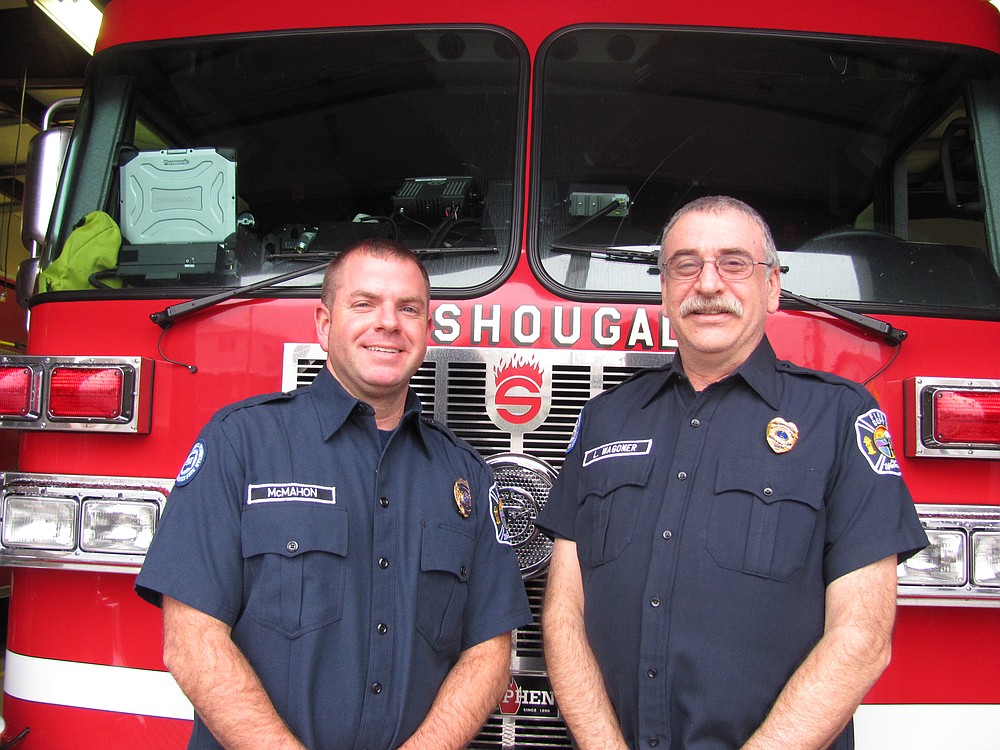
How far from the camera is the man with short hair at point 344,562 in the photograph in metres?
1.72

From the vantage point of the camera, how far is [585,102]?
8.57 feet

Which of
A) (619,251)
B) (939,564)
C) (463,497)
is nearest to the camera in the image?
(463,497)

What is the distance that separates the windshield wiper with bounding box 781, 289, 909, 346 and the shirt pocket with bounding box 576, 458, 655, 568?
28.9 inches

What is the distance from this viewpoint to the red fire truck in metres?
2.29

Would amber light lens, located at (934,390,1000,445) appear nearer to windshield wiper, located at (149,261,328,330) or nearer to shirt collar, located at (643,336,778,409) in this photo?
shirt collar, located at (643,336,778,409)

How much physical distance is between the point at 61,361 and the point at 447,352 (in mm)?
987

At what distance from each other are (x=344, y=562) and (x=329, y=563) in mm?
29

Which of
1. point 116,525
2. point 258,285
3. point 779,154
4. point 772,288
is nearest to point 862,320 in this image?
point 772,288

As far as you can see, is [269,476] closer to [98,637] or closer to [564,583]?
[564,583]

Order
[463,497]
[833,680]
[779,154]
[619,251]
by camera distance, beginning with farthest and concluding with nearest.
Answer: [779,154] → [619,251] → [463,497] → [833,680]

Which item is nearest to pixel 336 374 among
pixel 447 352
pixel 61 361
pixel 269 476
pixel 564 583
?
pixel 269 476

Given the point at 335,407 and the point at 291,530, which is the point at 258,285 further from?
the point at 291,530

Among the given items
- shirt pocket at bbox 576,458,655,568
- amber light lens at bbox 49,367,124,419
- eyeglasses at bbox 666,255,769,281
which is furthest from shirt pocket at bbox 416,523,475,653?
amber light lens at bbox 49,367,124,419

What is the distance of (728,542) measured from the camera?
172cm
